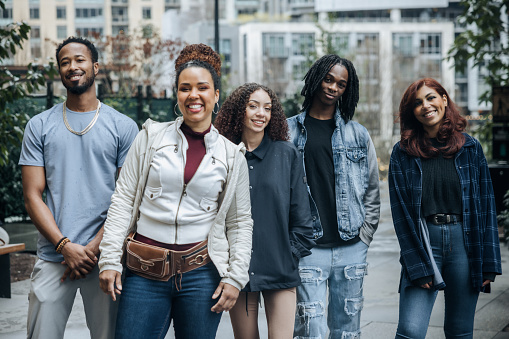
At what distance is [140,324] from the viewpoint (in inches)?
130

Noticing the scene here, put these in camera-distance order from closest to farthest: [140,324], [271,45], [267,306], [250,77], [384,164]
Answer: [140,324] → [267,306] → [384,164] → [250,77] → [271,45]

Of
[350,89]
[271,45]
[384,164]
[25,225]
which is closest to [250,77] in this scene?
[271,45]

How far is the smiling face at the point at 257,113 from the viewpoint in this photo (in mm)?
4148

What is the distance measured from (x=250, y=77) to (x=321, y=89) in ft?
201

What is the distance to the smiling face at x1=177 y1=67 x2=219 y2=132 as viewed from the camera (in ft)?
11.5

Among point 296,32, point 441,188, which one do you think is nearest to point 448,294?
point 441,188

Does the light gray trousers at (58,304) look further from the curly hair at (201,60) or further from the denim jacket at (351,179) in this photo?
the denim jacket at (351,179)

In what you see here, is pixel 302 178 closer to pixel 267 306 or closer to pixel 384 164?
pixel 267 306

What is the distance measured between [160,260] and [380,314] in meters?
4.27

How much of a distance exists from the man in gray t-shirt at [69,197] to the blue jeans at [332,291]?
120 centimetres

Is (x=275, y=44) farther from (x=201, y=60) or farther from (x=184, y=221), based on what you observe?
(x=184, y=221)

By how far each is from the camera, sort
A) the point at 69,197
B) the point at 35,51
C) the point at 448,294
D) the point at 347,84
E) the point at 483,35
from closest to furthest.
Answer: the point at 69,197 < the point at 448,294 < the point at 347,84 < the point at 483,35 < the point at 35,51

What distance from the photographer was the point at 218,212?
3.46m

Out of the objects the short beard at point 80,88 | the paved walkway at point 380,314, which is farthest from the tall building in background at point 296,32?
the short beard at point 80,88
